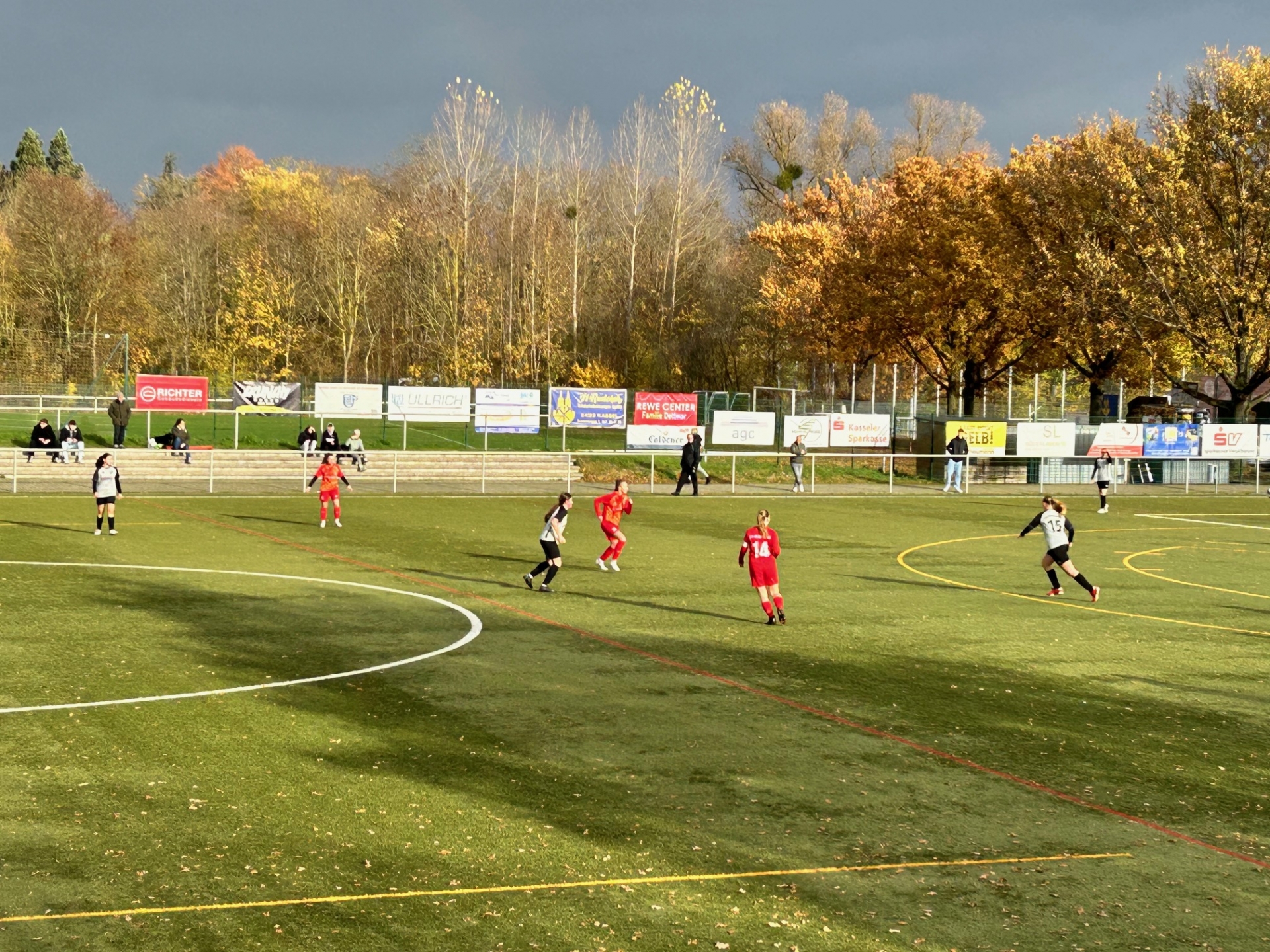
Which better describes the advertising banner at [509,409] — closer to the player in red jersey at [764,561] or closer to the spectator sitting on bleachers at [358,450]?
the spectator sitting on bleachers at [358,450]

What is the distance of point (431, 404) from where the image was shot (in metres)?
44.9

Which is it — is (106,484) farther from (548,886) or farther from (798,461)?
(798,461)

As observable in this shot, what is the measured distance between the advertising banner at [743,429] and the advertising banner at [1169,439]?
14.8m

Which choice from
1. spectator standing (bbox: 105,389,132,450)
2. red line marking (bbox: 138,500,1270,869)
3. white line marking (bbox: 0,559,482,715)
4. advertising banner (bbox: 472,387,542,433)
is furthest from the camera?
advertising banner (bbox: 472,387,542,433)

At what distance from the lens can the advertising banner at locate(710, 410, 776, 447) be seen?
148 feet

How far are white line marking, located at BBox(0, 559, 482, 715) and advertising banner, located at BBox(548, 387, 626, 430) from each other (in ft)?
84.3

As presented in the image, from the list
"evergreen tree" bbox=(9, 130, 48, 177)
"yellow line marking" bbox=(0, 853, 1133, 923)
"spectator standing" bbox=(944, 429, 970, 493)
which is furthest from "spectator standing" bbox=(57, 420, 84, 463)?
"evergreen tree" bbox=(9, 130, 48, 177)

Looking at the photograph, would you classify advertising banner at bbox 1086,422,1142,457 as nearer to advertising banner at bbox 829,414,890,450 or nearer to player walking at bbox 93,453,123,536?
advertising banner at bbox 829,414,890,450

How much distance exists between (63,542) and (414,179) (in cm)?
5700

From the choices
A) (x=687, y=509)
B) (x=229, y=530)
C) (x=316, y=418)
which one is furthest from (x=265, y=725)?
(x=316, y=418)

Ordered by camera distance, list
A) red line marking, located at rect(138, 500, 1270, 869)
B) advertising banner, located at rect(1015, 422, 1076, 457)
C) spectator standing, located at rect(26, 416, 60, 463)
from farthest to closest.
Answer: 1. advertising banner, located at rect(1015, 422, 1076, 457)
2. spectator standing, located at rect(26, 416, 60, 463)
3. red line marking, located at rect(138, 500, 1270, 869)

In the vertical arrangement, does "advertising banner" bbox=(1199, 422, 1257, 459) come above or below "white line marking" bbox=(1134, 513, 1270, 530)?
above

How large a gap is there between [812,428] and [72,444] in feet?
82.3

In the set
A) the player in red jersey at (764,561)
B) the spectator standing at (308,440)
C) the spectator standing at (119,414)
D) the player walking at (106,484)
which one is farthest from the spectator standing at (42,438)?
the player in red jersey at (764,561)
